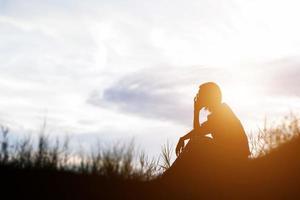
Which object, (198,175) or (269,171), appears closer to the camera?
(198,175)

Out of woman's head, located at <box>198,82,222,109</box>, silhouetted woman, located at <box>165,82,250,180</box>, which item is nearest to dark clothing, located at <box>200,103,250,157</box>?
silhouetted woman, located at <box>165,82,250,180</box>

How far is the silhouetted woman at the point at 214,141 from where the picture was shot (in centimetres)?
898

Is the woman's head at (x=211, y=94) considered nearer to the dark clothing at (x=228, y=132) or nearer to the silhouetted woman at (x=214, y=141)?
the silhouetted woman at (x=214, y=141)

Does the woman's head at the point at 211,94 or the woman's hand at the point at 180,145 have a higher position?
the woman's head at the point at 211,94

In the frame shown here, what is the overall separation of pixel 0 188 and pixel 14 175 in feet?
1.28

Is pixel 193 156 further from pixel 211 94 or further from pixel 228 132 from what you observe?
pixel 211 94

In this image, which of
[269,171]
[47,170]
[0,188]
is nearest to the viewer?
[0,188]

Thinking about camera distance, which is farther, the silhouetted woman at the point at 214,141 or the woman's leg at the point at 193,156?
the silhouetted woman at the point at 214,141

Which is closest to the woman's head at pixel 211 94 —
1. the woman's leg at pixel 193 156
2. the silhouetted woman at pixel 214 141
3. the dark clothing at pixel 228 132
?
the silhouetted woman at pixel 214 141

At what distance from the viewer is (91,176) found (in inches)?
314

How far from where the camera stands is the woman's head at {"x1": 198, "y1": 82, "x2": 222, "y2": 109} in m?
9.12

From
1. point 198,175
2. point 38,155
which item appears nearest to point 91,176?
point 38,155

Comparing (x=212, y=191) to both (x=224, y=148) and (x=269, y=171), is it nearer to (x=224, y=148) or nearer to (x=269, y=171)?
(x=224, y=148)

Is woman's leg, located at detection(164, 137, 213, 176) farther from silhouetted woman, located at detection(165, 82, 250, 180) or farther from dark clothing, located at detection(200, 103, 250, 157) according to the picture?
dark clothing, located at detection(200, 103, 250, 157)
